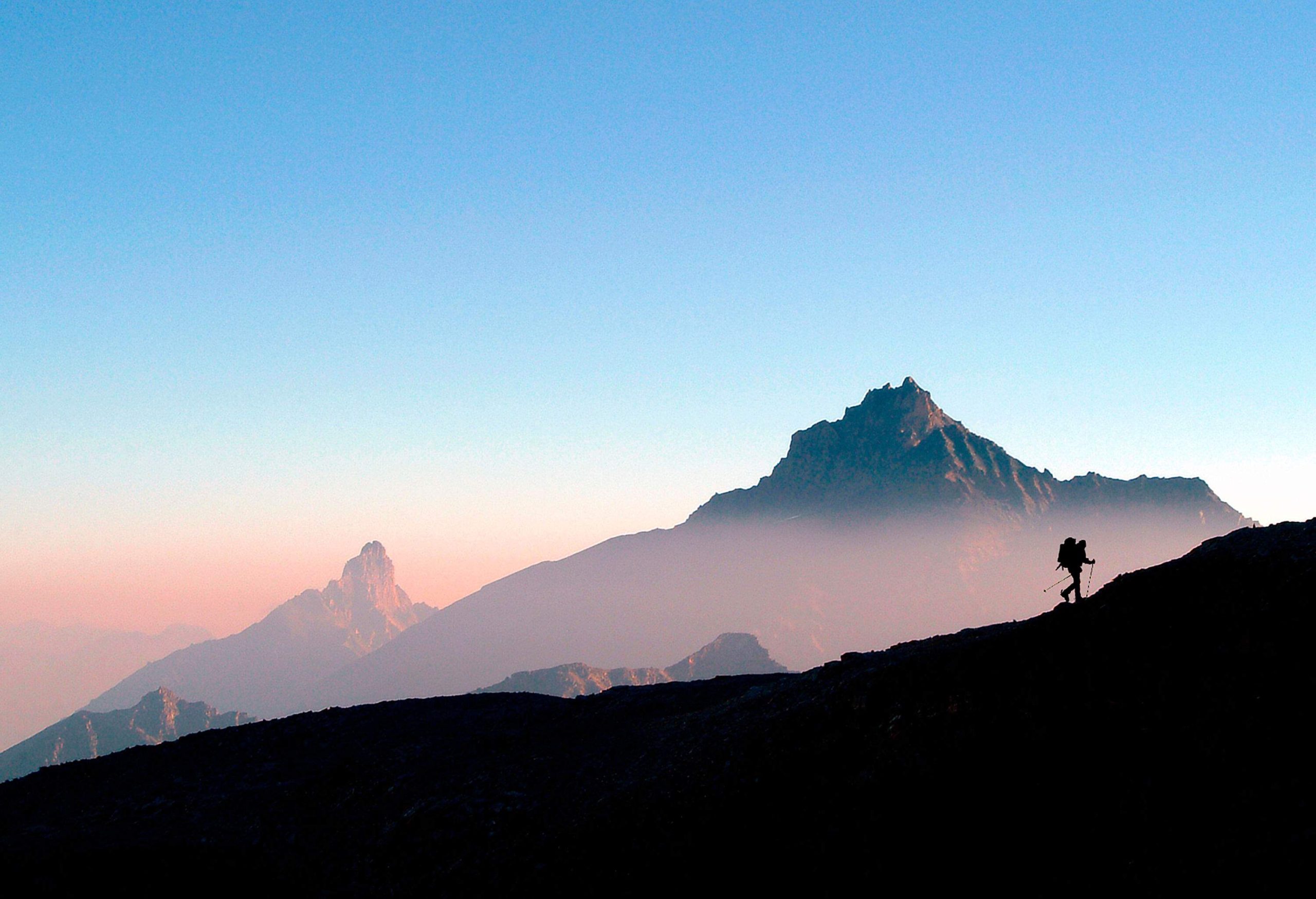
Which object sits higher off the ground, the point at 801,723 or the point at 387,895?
the point at 801,723

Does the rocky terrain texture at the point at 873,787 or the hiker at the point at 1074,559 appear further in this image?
the hiker at the point at 1074,559

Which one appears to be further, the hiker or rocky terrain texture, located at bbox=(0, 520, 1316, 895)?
the hiker

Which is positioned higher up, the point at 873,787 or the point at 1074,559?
the point at 1074,559

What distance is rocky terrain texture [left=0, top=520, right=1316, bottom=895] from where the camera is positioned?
15039 millimetres

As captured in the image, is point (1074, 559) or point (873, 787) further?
point (1074, 559)

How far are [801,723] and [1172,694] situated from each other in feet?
35.1

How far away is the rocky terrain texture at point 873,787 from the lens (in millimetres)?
15039

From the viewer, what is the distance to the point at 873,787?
19.5m

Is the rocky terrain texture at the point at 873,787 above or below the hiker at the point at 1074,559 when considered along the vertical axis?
below

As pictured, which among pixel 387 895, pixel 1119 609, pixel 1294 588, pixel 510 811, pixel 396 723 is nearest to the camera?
pixel 1294 588

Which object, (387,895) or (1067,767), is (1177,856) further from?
(387,895)

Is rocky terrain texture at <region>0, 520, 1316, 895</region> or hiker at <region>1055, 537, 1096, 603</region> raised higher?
hiker at <region>1055, 537, 1096, 603</region>

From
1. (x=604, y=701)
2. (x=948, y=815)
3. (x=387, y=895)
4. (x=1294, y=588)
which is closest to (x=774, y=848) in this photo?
(x=948, y=815)

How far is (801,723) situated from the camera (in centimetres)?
2511
